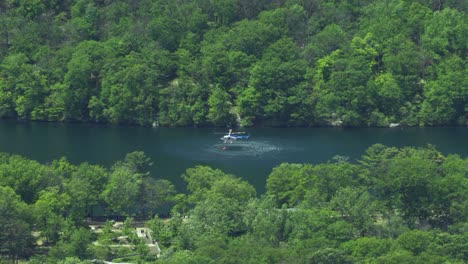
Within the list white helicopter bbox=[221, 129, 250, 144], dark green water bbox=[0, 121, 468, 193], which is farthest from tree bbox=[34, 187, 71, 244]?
white helicopter bbox=[221, 129, 250, 144]

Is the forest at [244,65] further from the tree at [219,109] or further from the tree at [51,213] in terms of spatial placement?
the tree at [51,213]

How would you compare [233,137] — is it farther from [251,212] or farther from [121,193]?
[251,212]

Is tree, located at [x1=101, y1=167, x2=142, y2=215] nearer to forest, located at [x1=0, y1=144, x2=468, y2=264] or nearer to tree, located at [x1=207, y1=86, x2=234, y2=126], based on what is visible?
forest, located at [x1=0, y1=144, x2=468, y2=264]

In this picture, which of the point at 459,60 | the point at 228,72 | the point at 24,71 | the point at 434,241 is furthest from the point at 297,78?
the point at 434,241

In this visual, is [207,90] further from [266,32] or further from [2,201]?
[2,201]

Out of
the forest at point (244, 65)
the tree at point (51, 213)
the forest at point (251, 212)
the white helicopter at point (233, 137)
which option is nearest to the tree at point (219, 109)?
the forest at point (244, 65)

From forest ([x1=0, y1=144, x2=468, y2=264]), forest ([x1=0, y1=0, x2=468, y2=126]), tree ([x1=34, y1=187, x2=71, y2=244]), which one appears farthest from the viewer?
forest ([x1=0, y1=0, x2=468, y2=126])
